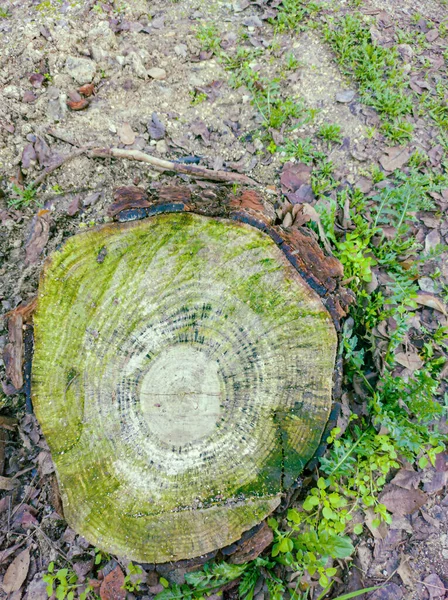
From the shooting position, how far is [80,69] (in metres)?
2.93

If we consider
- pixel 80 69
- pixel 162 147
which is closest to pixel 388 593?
pixel 162 147

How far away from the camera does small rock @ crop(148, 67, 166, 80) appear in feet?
9.91

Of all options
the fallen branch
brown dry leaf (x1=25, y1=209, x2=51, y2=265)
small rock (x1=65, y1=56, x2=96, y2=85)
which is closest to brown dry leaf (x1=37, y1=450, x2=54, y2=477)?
brown dry leaf (x1=25, y1=209, x2=51, y2=265)

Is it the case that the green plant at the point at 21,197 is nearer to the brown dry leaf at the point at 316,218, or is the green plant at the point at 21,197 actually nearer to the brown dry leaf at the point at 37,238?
the brown dry leaf at the point at 37,238

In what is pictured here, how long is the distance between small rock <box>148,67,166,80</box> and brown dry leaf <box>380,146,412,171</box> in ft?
5.44

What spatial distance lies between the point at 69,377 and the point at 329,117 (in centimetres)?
242

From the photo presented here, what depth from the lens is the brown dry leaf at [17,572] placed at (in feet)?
6.98

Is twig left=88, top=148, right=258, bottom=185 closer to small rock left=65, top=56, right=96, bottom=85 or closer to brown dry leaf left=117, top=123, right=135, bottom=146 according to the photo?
brown dry leaf left=117, top=123, right=135, bottom=146

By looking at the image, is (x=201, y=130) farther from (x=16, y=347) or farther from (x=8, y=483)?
(x=8, y=483)

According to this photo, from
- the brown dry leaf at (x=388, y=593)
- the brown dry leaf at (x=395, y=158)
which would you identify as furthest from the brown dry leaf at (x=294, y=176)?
the brown dry leaf at (x=388, y=593)

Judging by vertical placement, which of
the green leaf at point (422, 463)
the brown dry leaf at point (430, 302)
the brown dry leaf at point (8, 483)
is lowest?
the brown dry leaf at point (8, 483)

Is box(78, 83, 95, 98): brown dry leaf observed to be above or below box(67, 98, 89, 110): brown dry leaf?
above

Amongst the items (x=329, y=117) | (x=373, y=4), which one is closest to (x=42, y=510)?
(x=329, y=117)

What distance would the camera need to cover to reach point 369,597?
197 centimetres
